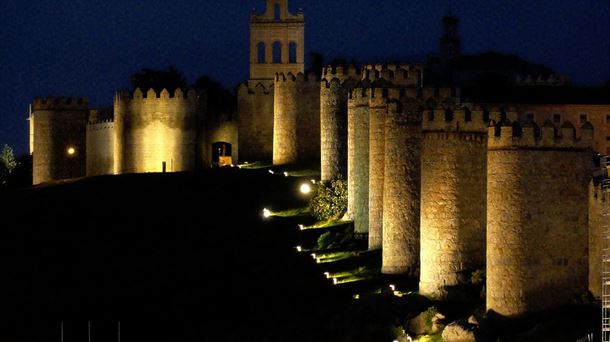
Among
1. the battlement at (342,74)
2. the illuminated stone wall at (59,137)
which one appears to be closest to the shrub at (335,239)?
the battlement at (342,74)

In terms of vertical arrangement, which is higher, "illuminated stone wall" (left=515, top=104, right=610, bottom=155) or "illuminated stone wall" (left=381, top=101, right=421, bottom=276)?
"illuminated stone wall" (left=515, top=104, right=610, bottom=155)

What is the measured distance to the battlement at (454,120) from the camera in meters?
50.0

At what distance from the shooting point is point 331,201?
214 feet

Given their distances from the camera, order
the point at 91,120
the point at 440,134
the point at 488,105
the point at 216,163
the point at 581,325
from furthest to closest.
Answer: the point at 91,120 < the point at 216,163 < the point at 488,105 < the point at 440,134 < the point at 581,325

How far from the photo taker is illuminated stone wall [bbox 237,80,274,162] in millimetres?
79812

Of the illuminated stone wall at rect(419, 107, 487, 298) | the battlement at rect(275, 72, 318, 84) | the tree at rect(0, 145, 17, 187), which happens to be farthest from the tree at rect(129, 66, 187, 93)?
the illuminated stone wall at rect(419, 107, 487, 298)

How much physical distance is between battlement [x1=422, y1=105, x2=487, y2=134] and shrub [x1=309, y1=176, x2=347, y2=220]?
13.9 metres

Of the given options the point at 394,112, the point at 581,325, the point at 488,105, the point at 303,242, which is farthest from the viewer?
the point at 488,105

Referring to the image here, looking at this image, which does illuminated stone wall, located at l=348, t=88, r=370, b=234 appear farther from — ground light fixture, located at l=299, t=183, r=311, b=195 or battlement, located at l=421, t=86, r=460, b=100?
ground light fixture, located at l=299, t=183, r=311, b=195

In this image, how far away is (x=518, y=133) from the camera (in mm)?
45906

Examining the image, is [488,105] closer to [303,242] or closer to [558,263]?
[303,242]

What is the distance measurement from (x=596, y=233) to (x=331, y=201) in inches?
871

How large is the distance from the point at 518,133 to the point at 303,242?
58.5 feet

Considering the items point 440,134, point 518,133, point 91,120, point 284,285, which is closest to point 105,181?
point 91,120
